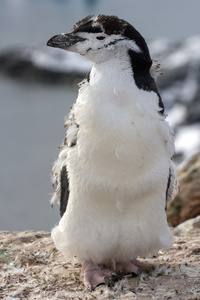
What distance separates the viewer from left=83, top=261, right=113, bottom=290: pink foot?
2811 mm

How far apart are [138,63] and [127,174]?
562mm

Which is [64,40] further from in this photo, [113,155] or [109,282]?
[109,282]

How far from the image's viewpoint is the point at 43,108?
Result: 11.5 meters

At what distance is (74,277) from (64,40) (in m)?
1.32

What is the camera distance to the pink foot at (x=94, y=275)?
9.22ft

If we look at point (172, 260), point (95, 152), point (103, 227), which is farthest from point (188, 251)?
point (95, 152)

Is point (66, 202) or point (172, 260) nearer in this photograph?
point (66, 202)

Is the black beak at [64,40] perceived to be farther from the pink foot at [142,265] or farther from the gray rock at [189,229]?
the gray rock at [189,229]

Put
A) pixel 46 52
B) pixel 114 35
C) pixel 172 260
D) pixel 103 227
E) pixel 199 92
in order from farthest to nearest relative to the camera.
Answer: pixel 46 52
pixel 199 92
pixel 172 260
pixel 103 227
pixel 114 35

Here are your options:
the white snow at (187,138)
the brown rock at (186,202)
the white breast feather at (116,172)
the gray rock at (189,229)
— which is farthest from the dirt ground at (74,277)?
the white snow at (187,138)

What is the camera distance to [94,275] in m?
2.85

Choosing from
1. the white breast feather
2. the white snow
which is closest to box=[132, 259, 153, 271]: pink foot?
the white breast feather

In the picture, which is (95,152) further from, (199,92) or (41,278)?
(199,92)

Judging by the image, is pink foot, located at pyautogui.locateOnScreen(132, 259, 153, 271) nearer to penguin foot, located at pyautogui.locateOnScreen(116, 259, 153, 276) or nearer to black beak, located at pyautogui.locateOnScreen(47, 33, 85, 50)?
penguin foot, located at pyautogui.locateOnScreen(116, 259, 153, 276)
